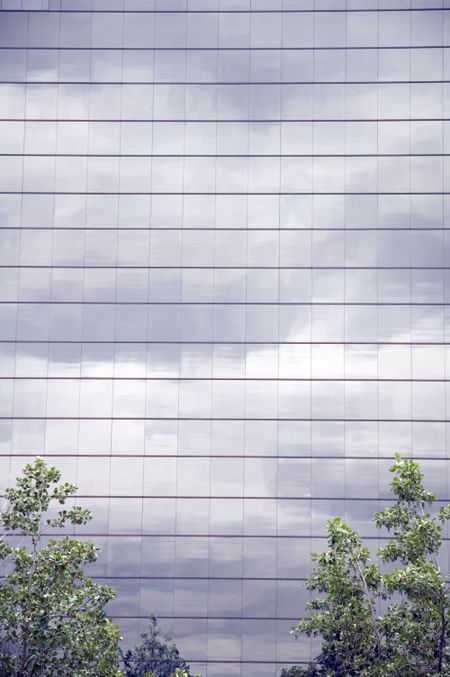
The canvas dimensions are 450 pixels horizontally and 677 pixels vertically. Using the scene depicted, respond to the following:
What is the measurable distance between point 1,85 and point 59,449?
1192cm

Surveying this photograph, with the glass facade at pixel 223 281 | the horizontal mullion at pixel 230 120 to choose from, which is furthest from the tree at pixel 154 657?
the horizontal mullion at pixel 230 120

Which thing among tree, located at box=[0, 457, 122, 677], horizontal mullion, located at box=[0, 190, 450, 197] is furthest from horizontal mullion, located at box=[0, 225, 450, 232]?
tree, located at box=[0, 457, 122, 677]

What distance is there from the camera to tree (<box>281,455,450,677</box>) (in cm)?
2453

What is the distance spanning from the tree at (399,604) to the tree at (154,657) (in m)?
9.02

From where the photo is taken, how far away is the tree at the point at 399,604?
24.5 metres

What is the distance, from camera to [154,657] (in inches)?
1355

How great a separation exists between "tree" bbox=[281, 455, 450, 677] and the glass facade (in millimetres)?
8924

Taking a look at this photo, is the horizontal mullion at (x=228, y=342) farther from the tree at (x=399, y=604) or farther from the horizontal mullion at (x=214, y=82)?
the tree at (x=399, y=604)

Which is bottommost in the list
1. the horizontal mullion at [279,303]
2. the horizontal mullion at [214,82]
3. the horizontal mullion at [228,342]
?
the horizontal mullion at [228,342]

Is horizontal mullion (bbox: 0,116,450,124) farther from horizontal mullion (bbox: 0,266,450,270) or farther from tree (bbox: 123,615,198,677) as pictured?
tree (bbox: 123,615,198,677)

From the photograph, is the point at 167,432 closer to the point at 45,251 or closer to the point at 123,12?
the point at 45,251

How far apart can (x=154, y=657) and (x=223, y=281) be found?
11555 millimetres

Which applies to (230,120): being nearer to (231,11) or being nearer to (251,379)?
(231,11)

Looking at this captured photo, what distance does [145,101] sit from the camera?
3728cm
